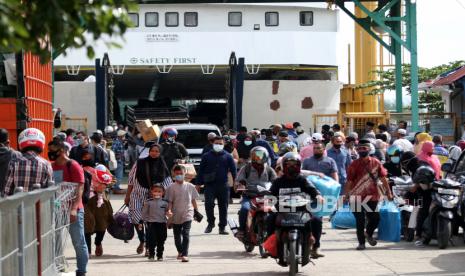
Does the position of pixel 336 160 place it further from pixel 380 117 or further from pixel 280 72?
pixel 280 72

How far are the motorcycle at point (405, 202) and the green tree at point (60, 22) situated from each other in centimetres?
1053

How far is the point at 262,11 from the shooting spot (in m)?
37.5

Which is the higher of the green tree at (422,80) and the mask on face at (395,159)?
the green tree at (422,80)

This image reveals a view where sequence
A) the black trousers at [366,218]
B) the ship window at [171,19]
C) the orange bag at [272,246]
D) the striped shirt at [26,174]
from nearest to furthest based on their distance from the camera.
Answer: the striped shirt at [26,174] < the orange bag at [272,246] < the black trousers at [366,218] < the ship window at [171,19]

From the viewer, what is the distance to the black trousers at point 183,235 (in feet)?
43.6

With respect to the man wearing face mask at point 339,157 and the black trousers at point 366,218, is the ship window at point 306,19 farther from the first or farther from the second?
the black trousers at point 366,218

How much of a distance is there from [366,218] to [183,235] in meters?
2.90

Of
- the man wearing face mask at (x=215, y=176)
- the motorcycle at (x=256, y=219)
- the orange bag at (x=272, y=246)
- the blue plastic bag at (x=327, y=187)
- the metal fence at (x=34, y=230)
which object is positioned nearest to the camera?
the metal fence at (x=34, y=230)

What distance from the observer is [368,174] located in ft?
48.0

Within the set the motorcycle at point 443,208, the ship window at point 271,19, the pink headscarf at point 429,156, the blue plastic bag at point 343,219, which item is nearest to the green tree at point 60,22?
the motorcycle at point 443,208

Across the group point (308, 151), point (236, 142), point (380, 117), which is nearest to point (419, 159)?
point (308, 151)

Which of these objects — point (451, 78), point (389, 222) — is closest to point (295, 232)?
point (389, 222)

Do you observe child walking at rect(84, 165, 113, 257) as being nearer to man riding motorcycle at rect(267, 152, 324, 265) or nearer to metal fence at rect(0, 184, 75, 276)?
metal fence at rect(0, 184, 75, 276)

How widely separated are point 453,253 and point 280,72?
2534cm
